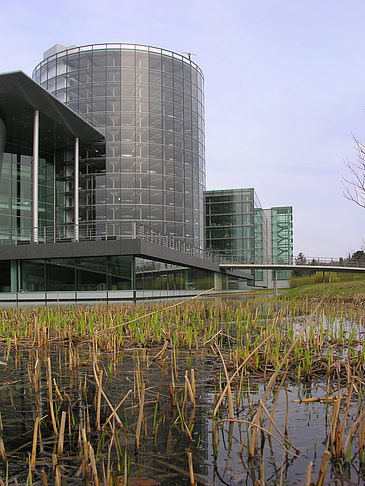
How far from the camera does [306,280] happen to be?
160 ft

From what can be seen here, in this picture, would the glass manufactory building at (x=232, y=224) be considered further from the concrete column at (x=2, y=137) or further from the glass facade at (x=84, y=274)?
the concrete column at (x=2, y=137)

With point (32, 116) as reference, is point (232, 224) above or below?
below

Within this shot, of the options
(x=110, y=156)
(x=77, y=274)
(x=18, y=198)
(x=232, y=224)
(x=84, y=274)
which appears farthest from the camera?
(x=232, y=224)

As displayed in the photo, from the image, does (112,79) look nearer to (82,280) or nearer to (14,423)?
(82,280)

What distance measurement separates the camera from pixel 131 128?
36.8 metres

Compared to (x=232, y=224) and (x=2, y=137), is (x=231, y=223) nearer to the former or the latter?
(x=232, y=224)

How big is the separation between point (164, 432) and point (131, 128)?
3604 cm

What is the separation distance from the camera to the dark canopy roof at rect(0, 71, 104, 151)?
26175mm

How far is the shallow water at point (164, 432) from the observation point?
2.17 meters

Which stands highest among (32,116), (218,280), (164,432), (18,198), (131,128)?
(131,128)

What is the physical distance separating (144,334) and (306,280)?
44.7 m

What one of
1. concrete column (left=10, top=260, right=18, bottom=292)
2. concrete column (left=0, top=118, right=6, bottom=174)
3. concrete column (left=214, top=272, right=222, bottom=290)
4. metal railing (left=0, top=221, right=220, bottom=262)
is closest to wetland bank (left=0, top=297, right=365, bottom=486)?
metal railing (left=0, top=221, right=220, bottom=262)

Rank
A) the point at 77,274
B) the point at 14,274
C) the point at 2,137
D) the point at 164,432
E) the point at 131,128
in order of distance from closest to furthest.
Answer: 1. the point at 164,432
2. the point at 77,274
3. the point at 14,274
4. the point at 2,137
5. the point at 131,128

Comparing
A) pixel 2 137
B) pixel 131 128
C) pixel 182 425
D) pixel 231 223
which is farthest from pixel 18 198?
pixel 182 425
